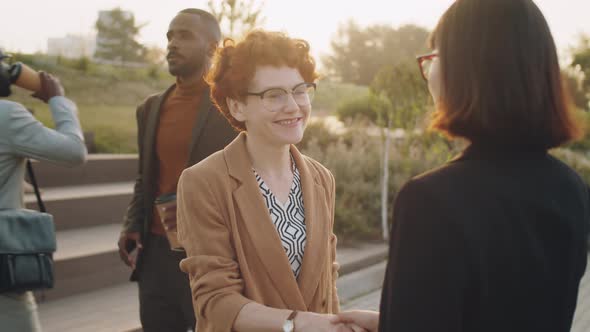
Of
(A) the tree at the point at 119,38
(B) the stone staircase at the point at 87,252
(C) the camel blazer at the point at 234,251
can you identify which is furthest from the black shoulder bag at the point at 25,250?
(A) the tree at the point at 119,38

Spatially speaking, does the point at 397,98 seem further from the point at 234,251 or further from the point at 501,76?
the point at 501,76

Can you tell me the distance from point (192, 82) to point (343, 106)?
2321cm

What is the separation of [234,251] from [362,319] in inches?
18.5

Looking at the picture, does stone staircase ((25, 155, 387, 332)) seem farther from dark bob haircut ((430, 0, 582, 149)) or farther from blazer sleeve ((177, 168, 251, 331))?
dark bob haircut ((430, 0, 582, 149))

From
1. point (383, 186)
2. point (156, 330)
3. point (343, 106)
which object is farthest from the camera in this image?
point (343, 106)

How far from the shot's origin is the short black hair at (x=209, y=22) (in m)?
3.33

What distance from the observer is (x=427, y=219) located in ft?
3.91

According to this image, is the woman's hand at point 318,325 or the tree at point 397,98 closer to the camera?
the woman's hand at point 318,325

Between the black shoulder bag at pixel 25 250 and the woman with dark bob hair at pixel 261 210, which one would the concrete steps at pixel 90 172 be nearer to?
the black shoulder bag at pixel 25 250

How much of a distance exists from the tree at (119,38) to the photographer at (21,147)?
22.7m

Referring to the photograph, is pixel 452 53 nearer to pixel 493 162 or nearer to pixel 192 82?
pixel 493 162

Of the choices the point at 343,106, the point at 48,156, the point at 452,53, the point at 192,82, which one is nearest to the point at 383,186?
the point at 192,82

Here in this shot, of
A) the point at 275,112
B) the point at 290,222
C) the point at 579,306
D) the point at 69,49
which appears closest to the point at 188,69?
the point at 275,112

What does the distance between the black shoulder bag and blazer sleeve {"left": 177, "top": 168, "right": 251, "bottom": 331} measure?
0.88 m
